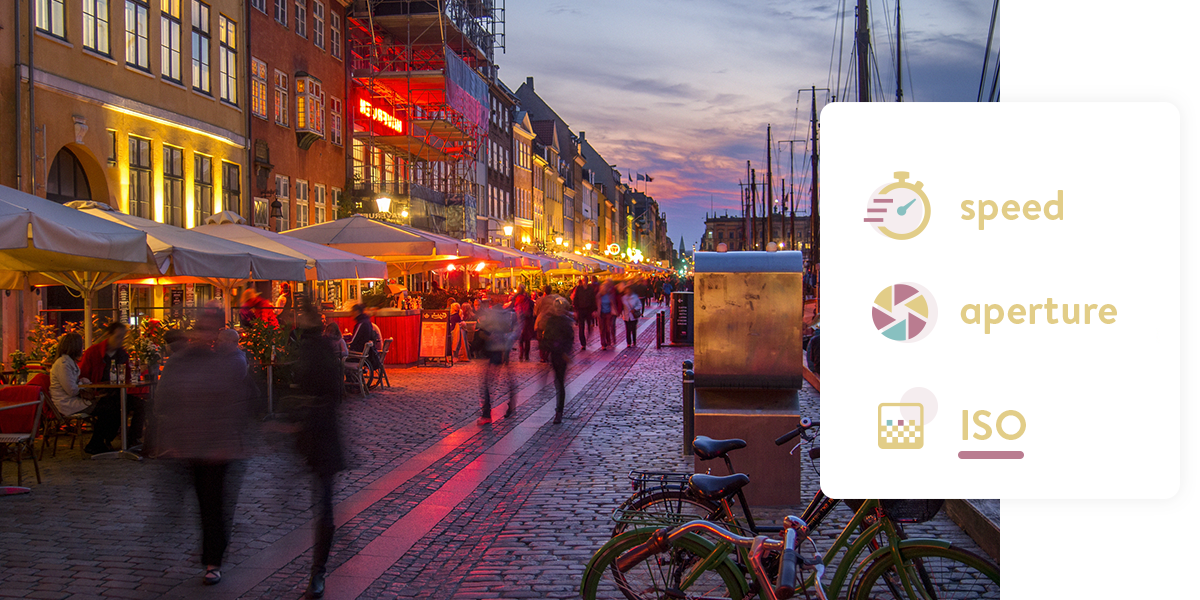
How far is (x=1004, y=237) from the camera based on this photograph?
7.97 ft

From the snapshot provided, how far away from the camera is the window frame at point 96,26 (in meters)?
17.7

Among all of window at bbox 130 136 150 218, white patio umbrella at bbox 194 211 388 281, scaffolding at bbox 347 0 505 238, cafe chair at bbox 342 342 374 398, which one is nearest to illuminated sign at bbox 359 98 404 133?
scaffolding at bbox 347 0 505 238

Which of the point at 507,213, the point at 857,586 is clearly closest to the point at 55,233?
the point at 857,586

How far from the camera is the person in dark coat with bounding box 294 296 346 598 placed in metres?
5.62

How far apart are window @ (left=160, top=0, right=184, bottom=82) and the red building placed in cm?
333

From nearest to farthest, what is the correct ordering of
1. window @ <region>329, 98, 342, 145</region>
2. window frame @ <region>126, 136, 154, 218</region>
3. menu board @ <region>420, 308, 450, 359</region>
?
1. window frame @ <region>126, 136, 154, 218</region>
2. menu board @ <region>420, 308, 450, 359</region>
3. window @ <region>329, 98, 342, 145</region>

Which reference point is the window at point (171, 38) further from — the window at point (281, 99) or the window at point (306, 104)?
the window at point (306, 104)

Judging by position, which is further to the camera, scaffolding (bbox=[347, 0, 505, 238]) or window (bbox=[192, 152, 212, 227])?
scaffolding (bbox=[347, 0, 505, 238])

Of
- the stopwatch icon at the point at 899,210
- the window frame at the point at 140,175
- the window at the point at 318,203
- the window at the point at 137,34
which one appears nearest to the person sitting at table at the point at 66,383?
the stopwatch icon at the point at 899,210

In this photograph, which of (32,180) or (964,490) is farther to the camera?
(32,180)

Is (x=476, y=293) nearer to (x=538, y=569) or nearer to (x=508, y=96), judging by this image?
(x=538, y=569)

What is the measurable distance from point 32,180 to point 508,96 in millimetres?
43524

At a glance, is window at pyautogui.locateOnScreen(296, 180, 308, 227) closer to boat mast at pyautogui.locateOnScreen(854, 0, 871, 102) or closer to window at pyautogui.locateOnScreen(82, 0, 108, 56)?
window at pyautogui.locateOnScreen(82, 0, 108, 56)

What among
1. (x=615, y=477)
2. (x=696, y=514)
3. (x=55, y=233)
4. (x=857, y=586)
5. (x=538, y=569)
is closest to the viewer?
(x=857, y=586)
